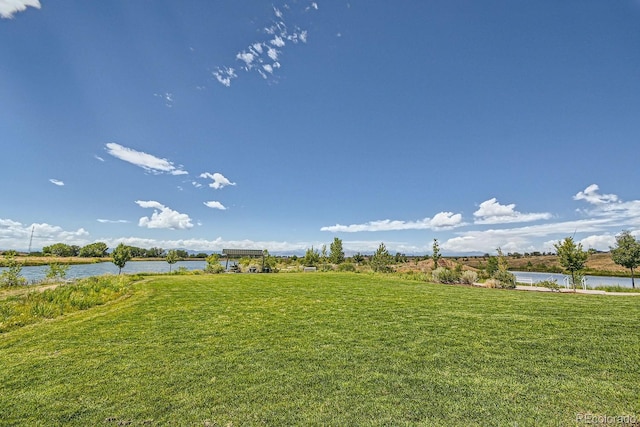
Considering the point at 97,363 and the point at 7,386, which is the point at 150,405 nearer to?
the point at 97,363

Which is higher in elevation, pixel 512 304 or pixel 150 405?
pixel 512 304

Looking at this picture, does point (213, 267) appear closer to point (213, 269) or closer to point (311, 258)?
point (213, 269)

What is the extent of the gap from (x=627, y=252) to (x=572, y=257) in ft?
27.3

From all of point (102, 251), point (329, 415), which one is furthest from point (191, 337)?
point (102, 251)

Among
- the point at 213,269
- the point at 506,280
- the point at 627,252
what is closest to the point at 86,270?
the point at 213,269

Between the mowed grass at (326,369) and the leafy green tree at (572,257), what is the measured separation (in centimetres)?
1123

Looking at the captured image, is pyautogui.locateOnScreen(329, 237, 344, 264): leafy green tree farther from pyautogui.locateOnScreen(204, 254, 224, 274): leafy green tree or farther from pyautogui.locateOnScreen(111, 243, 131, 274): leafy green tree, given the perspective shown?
pyautogui.locateOnScreen(111, 243, 131, 274): leafy green tree

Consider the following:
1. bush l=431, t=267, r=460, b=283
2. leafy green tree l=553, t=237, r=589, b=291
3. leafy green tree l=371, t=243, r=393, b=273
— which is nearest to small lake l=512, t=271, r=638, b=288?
leafy green tree l=553, t=237, r=589, b=291

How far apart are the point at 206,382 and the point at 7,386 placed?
300 cm

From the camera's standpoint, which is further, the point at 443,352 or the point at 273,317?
the point at 273,317

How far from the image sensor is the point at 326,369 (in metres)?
4.52

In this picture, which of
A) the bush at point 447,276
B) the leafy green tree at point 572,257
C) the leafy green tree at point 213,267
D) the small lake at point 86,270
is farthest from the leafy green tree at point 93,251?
the leafy green tree at point 572,257

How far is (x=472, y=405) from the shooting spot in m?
3.39

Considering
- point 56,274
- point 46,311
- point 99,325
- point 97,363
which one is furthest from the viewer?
point 56,274
